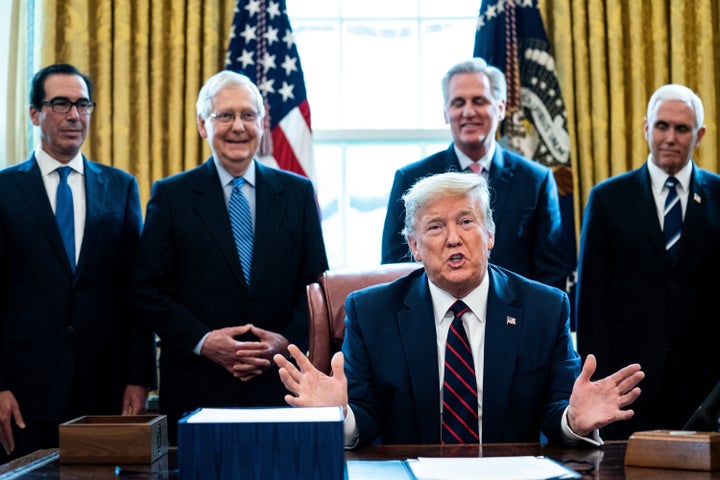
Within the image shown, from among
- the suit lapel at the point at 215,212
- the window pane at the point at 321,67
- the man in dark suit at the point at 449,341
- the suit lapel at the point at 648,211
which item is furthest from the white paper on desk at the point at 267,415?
the window pane at the point at 321,67

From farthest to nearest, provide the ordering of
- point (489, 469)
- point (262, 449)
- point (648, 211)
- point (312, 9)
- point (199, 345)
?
1. point (312, 9)
2. point (648, 211)
3. point (199, 345)
4. point (489, 469)
5. point (262, 449)

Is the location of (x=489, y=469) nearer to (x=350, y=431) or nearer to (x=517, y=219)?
(x=350, y=431)

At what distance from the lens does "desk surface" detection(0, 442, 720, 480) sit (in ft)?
6.61

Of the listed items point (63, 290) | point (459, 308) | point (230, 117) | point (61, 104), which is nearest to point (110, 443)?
point (459, 308)

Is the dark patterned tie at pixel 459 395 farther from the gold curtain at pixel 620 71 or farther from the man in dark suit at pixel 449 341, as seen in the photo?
the gold curtain at pixel 620 71

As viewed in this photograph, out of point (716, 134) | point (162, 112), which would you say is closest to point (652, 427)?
point (716, 134)

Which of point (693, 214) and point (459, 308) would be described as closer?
point (459, 308)

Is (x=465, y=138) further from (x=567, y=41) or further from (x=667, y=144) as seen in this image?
(x=567, y=41)

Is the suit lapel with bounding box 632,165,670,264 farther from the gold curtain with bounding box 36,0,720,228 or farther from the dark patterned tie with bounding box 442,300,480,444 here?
the dark patterned tie with bounding box 442,300,480,444

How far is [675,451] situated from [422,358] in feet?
2.85

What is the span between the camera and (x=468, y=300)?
112 inches

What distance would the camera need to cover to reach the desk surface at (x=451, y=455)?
2014 mm

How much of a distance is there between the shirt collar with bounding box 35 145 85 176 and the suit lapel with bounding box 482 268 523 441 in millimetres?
1949

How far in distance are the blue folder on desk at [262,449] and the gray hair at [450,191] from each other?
1.26 metres
